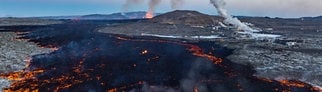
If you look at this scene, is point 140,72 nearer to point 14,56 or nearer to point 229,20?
Result: point 14,56

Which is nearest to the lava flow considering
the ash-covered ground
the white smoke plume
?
the ash-covered ground

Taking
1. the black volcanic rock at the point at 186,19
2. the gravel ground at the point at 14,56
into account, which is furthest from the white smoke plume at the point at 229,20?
the gravel ground at the point at 14,56

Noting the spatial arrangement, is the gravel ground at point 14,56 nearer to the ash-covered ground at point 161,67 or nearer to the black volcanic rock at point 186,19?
the ash-covered ground at point 161,67

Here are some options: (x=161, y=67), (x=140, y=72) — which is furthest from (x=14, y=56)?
(x=161, y=67)

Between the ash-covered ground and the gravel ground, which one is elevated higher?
the gravel ground

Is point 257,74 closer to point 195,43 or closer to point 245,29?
point 195,43

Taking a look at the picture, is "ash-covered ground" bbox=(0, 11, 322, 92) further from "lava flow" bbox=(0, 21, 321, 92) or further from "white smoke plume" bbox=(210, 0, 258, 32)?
"white smoke plume" bbox=(210, 0, 258, 32)

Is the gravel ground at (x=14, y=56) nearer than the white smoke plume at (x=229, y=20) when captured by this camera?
Yes

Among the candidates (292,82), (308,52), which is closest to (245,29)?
(308,52)
